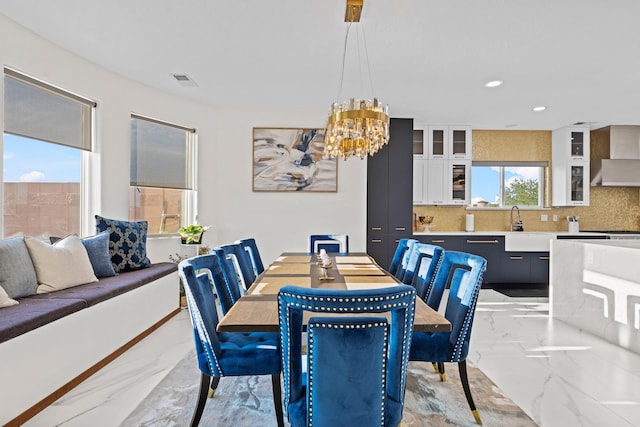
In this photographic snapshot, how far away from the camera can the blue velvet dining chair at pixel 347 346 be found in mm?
1217

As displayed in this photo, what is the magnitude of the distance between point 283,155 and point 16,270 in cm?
348

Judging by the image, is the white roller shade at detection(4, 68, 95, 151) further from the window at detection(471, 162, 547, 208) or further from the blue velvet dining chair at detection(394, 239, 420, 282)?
the window at detection(471, 162, 547, 208)

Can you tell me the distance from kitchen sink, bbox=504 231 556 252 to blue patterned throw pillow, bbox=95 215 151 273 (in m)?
5.15

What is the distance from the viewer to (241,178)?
5438 millimetres

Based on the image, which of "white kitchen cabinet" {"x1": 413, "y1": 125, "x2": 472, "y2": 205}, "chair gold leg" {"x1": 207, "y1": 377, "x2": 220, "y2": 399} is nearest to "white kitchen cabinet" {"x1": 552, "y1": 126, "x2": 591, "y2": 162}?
"white kitchen cabinet" {"x1": 413, "y1": 125, "x2": 472, "y2": 205}

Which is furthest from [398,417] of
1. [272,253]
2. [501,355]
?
[272,253]

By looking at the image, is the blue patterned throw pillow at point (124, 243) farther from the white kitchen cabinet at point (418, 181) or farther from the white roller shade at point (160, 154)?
the white kitchen cabinet at point (418, 181)

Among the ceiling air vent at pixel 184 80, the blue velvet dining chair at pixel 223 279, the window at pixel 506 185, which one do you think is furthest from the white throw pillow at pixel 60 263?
the window at pixel 506 185

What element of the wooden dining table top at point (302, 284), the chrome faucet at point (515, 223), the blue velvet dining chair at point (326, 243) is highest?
the chrome faucet at point (515, 223)

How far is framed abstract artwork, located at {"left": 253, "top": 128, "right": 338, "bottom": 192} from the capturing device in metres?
5.42

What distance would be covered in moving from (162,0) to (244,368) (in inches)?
98.6

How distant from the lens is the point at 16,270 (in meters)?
2.53

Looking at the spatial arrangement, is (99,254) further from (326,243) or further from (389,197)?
(389,197)

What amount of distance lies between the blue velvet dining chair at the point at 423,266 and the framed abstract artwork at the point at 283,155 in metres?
2.76
